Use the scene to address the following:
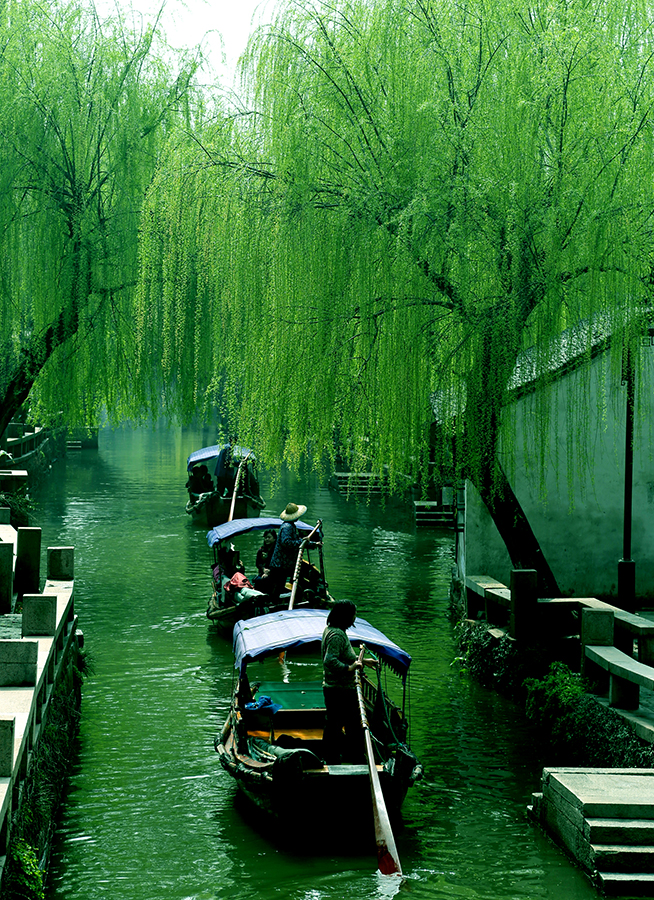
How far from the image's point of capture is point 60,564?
14375mm

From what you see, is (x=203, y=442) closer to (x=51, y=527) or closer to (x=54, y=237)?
(x=51, y=527)

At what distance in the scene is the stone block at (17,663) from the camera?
351 inches

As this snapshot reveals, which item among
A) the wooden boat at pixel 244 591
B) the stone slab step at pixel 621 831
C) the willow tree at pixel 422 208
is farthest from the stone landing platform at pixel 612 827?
the wooden boat at pixel 244 591

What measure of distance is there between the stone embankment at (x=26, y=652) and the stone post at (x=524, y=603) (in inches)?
216

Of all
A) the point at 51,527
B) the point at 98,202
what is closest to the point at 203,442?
the point at 51,527

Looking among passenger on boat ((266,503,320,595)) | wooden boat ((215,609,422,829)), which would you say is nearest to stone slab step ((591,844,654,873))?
wooden boat ((215,609,422,829))

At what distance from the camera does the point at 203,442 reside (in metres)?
70.9

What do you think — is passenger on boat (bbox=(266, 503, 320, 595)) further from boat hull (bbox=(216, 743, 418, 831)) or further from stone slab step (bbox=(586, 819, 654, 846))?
stone slab step (bbox=(586, 819, 654, 846))

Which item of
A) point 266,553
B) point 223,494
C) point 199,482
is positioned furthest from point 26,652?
point 199,482

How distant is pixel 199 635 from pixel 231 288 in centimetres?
837

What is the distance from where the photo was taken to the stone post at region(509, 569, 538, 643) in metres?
12.7

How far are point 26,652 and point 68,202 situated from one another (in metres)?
6.93

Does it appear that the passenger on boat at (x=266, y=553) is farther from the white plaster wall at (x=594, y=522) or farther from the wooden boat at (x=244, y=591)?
the white plaster wall at (x=594, y=522)

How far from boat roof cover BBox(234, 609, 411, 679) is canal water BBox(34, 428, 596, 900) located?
4.47 feet
